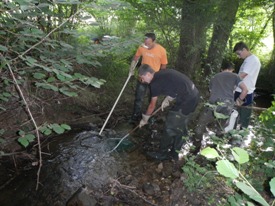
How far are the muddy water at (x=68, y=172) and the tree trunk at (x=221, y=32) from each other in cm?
416

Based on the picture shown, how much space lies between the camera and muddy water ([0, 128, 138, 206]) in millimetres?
3520

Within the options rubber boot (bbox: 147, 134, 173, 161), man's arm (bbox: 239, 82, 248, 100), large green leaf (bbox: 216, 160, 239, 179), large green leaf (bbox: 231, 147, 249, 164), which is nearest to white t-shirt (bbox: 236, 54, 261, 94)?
man's arm (bbox: 239, 82, 248, 100)

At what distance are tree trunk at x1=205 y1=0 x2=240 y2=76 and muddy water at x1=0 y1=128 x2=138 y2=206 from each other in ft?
13.6

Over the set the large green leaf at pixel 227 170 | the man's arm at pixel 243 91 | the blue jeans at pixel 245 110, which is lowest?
the blue jeans at pixel 245 110

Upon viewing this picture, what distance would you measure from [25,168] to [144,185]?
2.05 metres

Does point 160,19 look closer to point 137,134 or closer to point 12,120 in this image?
point 137,134

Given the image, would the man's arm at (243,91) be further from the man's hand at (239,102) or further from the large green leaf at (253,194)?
the large green leaf at (253,194)

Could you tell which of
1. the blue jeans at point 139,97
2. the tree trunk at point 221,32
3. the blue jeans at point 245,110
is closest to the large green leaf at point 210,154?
the blue jeans at point 245,110

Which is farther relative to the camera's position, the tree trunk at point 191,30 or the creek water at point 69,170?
the tree trunk at point 191,30

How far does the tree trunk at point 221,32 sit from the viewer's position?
605 centimetres

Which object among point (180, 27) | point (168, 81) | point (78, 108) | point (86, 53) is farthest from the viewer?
point (180, 27)

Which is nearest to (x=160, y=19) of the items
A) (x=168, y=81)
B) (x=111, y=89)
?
(x=111, y=89)

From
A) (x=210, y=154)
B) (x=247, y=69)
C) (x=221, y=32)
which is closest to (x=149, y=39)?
(x=247, y=69)

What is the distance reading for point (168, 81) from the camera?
163 inches
